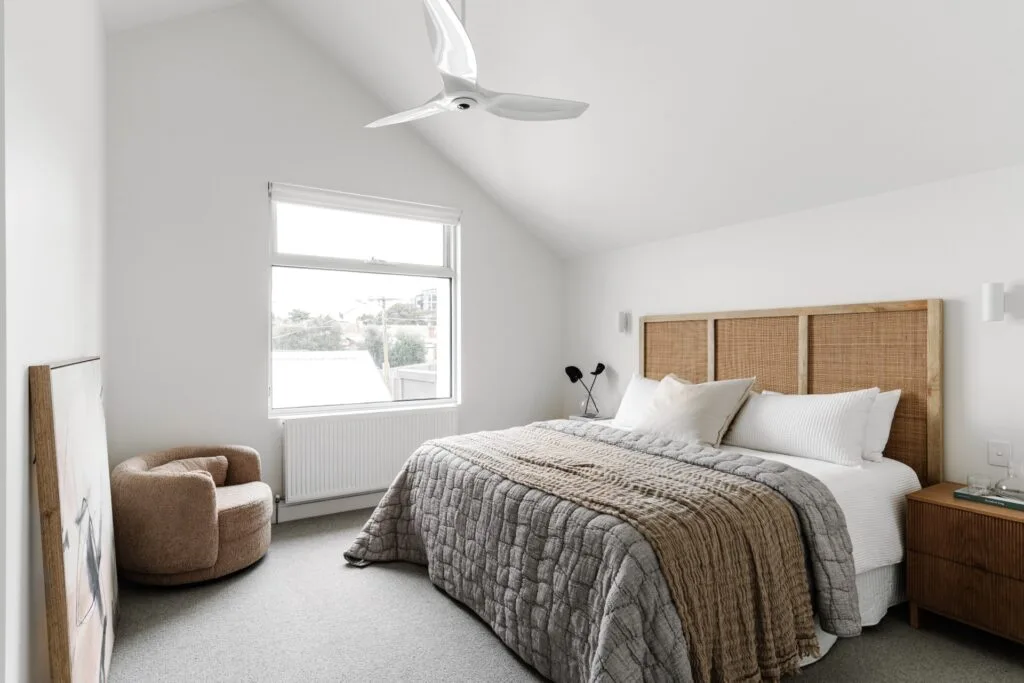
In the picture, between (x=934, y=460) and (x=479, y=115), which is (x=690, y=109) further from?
(x=934, y=460)

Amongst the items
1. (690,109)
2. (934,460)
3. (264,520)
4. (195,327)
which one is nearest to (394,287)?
(195,327)

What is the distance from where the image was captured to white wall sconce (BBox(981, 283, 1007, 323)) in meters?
2.46

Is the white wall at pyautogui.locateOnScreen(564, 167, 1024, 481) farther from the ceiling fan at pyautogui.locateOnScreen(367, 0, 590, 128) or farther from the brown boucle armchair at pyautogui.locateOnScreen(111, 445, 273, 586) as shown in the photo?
the brown boucle armchair at pyautogui.locateOnScreen(111, 445, 273, 586)

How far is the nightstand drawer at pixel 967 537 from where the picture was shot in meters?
2.12

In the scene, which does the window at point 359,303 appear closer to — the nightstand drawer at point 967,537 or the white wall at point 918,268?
the white wall at point 918,268

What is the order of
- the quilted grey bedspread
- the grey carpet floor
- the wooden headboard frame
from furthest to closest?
the wooden headboard frame < the grey carpet floor < the quilted grey bedspread

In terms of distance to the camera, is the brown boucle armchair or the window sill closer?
the brown boucle armchair

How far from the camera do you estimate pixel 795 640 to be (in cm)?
193

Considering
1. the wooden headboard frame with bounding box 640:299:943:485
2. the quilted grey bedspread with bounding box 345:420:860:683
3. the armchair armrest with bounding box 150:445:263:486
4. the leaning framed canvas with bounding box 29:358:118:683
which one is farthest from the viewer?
the armchair armrest with bounding box 150:445:263:486

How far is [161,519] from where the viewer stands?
8.77 feet

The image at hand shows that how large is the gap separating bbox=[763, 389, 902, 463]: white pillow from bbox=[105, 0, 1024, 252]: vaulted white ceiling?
42.2 inches

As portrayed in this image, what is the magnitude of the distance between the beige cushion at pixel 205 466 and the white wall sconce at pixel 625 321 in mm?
2886

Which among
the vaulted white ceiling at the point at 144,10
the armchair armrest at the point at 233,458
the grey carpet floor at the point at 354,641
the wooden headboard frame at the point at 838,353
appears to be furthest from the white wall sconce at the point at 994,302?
the vaulted white ceiling at the point at 144,10

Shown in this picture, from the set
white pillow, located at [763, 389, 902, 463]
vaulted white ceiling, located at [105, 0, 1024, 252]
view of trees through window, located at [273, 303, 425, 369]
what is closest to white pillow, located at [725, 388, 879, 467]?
white pillow, located at [763, 389, 902, 463]
